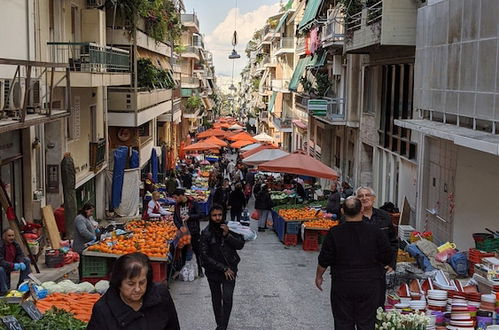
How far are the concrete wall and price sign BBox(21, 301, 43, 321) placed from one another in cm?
936

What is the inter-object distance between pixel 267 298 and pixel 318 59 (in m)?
28.1

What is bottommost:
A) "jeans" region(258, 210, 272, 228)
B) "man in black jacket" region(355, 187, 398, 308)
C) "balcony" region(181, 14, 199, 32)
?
"jeans" region(258, 210, 272, 228)

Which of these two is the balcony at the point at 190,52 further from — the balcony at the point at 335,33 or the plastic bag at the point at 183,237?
the plastic bag at the point at 183,237

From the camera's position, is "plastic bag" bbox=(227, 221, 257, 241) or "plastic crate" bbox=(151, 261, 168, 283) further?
"plastic crate" bbox=(151, 261, 168, 283)

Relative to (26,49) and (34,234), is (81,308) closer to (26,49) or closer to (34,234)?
(34,234)

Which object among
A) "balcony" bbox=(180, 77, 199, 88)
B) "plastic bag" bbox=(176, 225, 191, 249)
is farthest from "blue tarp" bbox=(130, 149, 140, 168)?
"balcony" bbox=(180, 77, 199, 88)

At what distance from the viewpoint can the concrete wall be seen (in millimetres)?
14609

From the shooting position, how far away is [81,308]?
30.1 ft

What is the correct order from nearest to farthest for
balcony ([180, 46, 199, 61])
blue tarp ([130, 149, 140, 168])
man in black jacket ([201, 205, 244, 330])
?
man in black jacket ([201, 205, 244, 330]) < blue tarp ([130, 149, 140, 168]) < balcony ([180, 46, 199, 61])

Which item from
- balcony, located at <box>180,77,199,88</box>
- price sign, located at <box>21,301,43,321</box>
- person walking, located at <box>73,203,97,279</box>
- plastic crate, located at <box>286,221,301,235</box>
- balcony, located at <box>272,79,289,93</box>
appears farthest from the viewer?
balcony, located at <box>180,77,199,88</box>

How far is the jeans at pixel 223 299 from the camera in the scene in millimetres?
9460

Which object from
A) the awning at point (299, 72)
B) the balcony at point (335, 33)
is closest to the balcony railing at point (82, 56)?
the balcony at point (335, 33)

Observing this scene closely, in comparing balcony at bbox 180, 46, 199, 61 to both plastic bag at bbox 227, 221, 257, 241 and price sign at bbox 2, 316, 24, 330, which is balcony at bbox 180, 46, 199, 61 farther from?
price sign at bbox 2, 316, 24, 330

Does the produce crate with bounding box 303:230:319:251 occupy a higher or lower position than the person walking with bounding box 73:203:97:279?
lower
